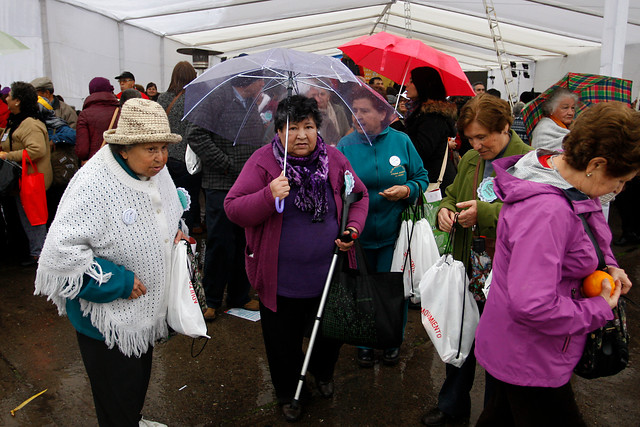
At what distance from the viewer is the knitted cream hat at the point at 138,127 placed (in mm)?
2250

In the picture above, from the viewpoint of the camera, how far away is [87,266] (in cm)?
214

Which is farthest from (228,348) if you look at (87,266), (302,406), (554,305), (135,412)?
(554,305)

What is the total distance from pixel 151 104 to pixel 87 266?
2.68ft

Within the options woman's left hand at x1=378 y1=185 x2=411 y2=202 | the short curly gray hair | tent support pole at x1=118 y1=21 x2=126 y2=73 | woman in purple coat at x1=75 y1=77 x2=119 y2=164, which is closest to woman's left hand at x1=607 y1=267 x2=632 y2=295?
woman's left hand at x1=378 y1=185 x2=411 y2=202

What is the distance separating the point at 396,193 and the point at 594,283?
5.66ft

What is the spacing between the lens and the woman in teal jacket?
352cm

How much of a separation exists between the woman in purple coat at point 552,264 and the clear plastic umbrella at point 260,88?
1387 millimetres

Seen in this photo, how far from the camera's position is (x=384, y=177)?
352 cm

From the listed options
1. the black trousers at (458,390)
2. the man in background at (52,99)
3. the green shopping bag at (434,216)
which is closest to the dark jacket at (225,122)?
the green shopping bag at (434,216)

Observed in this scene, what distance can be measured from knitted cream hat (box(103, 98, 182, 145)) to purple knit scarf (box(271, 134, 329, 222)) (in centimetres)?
72

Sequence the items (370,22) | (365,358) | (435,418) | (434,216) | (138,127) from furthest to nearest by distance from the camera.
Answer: (370,22), (434,216), (365,358), (435,418), (138,127)

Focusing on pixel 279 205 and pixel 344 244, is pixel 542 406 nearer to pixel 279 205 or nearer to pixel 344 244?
pixel 344 244

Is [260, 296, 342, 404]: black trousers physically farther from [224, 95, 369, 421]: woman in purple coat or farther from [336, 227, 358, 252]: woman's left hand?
[336, 227, 358, 252]: woman's left hand

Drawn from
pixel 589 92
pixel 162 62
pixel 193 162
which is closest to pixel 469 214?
pixel 193 162
